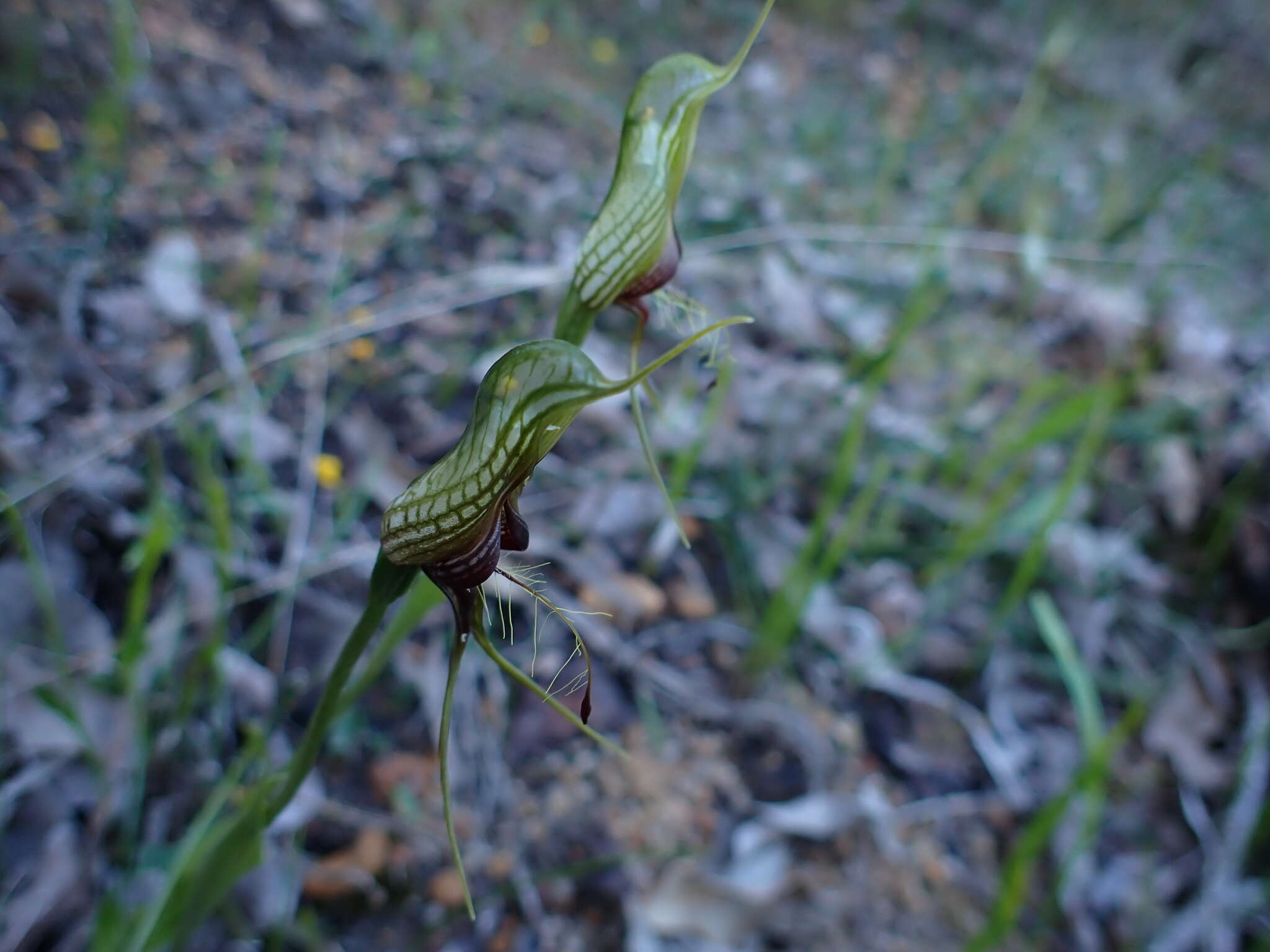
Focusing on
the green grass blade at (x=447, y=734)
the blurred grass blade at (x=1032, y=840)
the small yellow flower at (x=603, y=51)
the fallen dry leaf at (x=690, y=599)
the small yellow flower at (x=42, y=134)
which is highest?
the small yellow flower at (x=603, y=51)

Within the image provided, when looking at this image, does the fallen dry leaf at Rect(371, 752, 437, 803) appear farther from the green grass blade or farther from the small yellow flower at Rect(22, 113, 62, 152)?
the small yellow flower at Rect(22, 113, 62, 152)

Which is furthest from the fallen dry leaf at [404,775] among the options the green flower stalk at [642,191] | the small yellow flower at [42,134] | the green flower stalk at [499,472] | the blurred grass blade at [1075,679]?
the small yellow flower at [42,134]

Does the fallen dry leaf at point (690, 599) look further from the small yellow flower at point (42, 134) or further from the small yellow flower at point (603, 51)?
the small yellow flower at point (603, 51)

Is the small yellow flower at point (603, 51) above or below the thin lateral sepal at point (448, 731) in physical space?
above

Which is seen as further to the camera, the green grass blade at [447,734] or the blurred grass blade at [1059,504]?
the blurred grass blade at [1059,504]

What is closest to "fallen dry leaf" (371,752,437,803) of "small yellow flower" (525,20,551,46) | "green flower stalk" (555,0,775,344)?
"green flower stalk" (555,0,775,344)

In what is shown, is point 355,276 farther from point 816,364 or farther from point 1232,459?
point 1232,459

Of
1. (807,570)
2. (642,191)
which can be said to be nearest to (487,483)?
(642,191)
